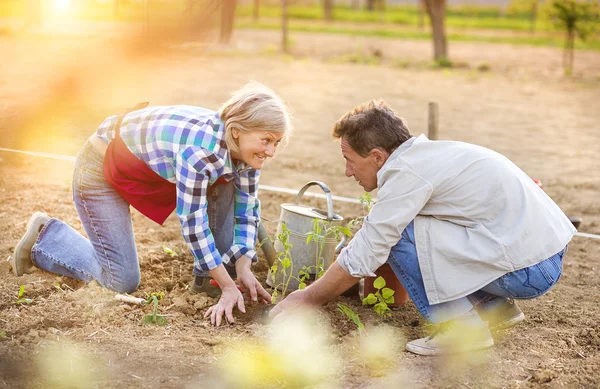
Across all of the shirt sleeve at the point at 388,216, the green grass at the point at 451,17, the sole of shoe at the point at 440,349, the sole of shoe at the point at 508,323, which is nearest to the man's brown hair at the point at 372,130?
the shirt sleeve at the point at 388,216

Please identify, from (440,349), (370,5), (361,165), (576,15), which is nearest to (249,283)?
(361,165)

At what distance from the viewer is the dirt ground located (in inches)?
107

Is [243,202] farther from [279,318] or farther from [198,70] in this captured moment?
[198,70]

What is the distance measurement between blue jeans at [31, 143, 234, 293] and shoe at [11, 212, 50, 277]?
5 cm

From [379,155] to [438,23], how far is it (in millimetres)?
14101

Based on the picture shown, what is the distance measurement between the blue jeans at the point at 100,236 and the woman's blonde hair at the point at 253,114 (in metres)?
0.55

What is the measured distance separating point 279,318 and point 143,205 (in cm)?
93

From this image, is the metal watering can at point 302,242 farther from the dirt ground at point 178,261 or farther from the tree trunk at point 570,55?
the tree trunk at point 570,55

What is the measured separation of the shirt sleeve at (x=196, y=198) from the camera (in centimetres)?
317

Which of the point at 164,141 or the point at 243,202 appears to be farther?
the point at 243,202

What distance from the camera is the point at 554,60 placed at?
17844 millimetres

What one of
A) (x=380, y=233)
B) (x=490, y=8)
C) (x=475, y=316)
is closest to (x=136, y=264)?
(x=380, y=233)

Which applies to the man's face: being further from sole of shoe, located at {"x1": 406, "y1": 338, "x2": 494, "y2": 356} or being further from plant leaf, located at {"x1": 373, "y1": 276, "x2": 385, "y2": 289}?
sole of shoe, located at {"x1": 406, "y1": 338, "x2": 494, "y2": 356}

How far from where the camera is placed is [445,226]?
10.1 ft
